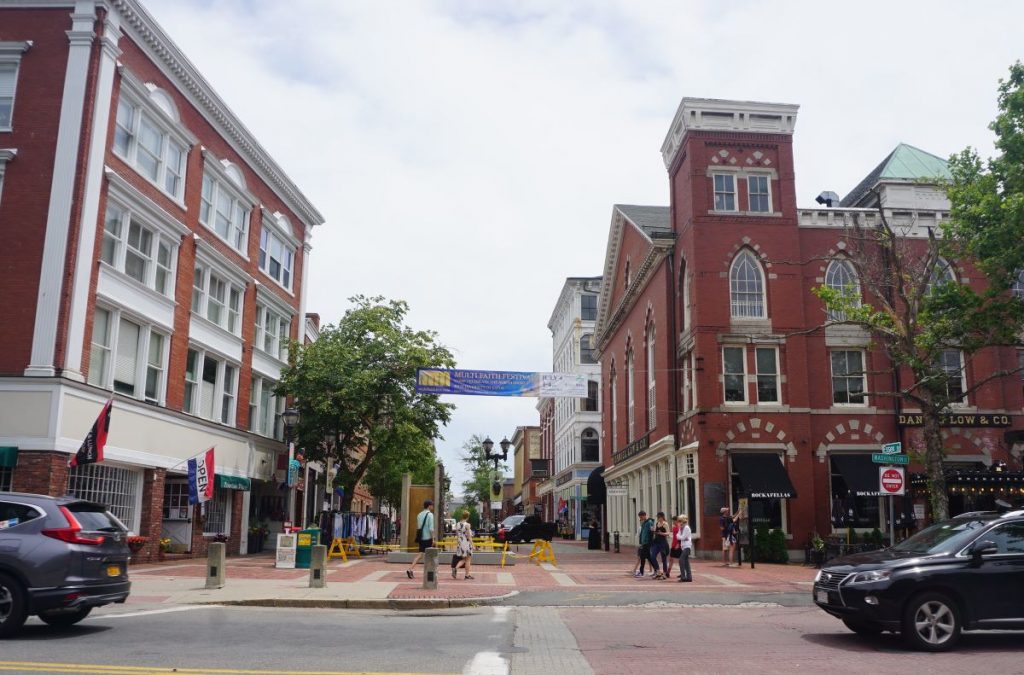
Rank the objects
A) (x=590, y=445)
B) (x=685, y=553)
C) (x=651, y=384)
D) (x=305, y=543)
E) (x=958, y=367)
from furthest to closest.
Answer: (x=590, y=445) < (x=651, y=384) < (x=958, y=367) < (x=305, y=543) < (x=685, y=553)

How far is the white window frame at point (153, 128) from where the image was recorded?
81.1ft

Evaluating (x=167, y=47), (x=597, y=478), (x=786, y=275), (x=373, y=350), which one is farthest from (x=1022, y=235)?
→ (x=597, y=478)

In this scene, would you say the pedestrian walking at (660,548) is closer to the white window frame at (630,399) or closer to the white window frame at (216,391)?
the white window frame at (216,391)

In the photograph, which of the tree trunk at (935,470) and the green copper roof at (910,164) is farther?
the green copper roof at (910,164)

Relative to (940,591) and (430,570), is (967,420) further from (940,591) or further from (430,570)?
(940,591)

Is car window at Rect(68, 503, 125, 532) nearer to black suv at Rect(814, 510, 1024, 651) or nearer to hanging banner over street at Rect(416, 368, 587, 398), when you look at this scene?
black suv at Rect(814, 510, 1024, 651)

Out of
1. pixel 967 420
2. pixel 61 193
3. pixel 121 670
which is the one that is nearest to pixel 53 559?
pixel 121 670

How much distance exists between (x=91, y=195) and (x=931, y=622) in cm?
2098

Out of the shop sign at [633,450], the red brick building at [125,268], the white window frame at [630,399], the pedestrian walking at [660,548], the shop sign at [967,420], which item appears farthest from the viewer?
the white window frame at [630,399]

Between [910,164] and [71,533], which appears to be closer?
[71,533]

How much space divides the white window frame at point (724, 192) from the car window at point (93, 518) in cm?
2552

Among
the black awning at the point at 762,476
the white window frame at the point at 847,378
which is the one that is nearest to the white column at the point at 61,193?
the black awning at the point at 762,476

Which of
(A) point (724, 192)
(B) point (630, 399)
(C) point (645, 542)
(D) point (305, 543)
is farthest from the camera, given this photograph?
(B) point (630, 399)

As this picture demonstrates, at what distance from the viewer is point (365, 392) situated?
3170cm
